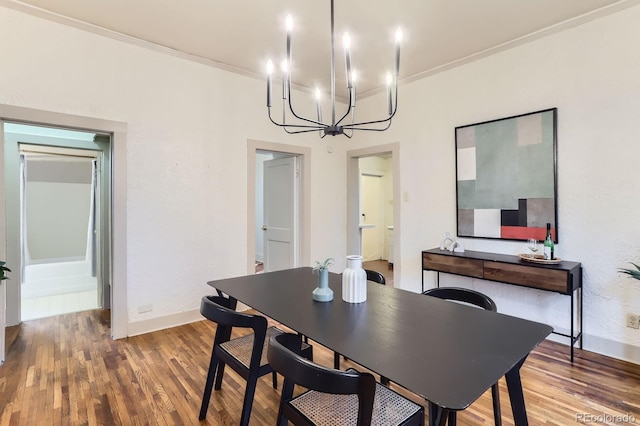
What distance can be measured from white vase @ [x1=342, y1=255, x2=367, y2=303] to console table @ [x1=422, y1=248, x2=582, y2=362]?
1703mm

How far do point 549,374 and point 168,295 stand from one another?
133 inches

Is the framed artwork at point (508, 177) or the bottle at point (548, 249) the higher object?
the framed artwork at point (508, 177)

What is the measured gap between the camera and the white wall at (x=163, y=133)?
2.62 m

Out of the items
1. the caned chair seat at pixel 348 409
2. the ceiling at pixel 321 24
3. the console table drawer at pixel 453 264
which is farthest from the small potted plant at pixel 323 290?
the ceiling at pixel 321 24

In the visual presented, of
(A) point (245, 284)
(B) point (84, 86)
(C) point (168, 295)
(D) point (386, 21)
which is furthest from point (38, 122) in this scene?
(D) point (386, 21)

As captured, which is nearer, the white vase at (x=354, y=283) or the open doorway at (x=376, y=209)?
the white vase at (x=354, y=283)

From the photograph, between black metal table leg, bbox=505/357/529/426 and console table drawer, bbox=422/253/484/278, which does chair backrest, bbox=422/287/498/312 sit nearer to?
black metal table leg, bbox=505/357/529/426

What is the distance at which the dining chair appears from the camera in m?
1.00

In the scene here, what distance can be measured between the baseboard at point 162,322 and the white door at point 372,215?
4.20 meters

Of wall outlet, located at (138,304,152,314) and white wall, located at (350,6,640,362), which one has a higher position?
white wall, located at (350,6,640,362)

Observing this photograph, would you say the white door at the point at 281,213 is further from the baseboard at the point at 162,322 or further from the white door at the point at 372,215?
the white door at the point at 372,215

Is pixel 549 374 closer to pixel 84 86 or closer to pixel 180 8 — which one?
pixel 180 8

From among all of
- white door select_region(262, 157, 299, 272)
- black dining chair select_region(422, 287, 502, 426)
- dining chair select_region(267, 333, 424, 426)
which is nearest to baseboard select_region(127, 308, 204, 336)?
white door select_region(262, 157, 299, 272)

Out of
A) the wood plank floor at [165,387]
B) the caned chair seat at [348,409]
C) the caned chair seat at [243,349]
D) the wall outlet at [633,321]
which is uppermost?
the caned chair seat at [243,349]
